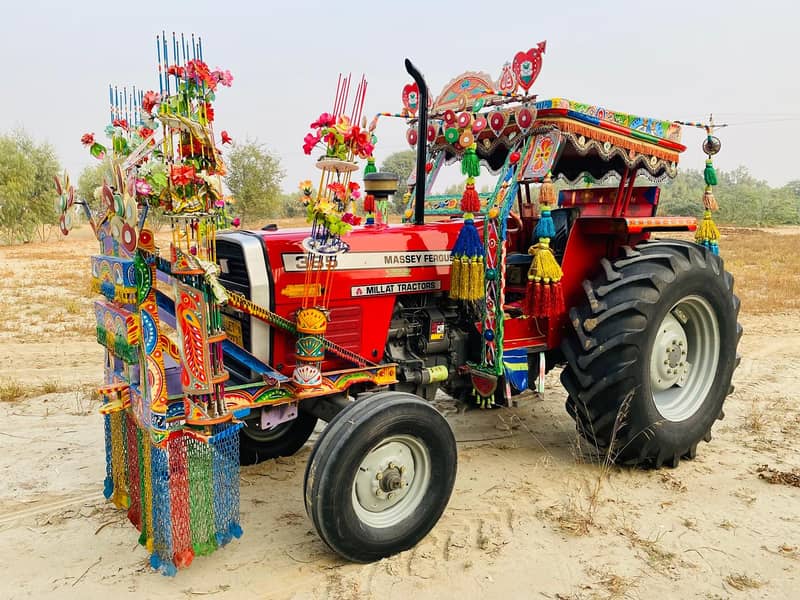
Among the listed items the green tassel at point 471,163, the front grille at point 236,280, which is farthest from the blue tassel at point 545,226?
the front grille at point 236,280

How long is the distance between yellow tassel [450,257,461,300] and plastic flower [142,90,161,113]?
1.99 metres

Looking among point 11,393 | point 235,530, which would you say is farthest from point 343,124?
point 11,393

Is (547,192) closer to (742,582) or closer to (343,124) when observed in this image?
(343,124)

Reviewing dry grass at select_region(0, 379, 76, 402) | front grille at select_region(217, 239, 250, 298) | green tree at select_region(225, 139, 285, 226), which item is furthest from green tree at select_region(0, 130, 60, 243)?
front grille at select_region(217, 239, 250, 298)

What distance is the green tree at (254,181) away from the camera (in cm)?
3025

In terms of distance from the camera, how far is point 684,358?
4941 millimetres

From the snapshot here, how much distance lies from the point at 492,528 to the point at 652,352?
1813 mm

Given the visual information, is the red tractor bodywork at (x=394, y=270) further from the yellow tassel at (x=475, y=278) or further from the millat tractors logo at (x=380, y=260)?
the yellow tassel at (x=475, y=278)

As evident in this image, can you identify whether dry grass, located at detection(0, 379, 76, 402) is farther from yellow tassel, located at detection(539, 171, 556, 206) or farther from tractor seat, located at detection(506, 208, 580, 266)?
yellow tassel, located at detection(539, 171, 556, 206)

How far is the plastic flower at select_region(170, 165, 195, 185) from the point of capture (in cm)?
283

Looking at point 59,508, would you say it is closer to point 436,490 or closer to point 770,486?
point 436,490

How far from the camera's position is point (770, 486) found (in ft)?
14.0

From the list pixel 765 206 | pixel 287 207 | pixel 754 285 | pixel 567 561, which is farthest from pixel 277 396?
pixel 765 206

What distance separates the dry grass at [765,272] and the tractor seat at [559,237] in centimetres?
714
